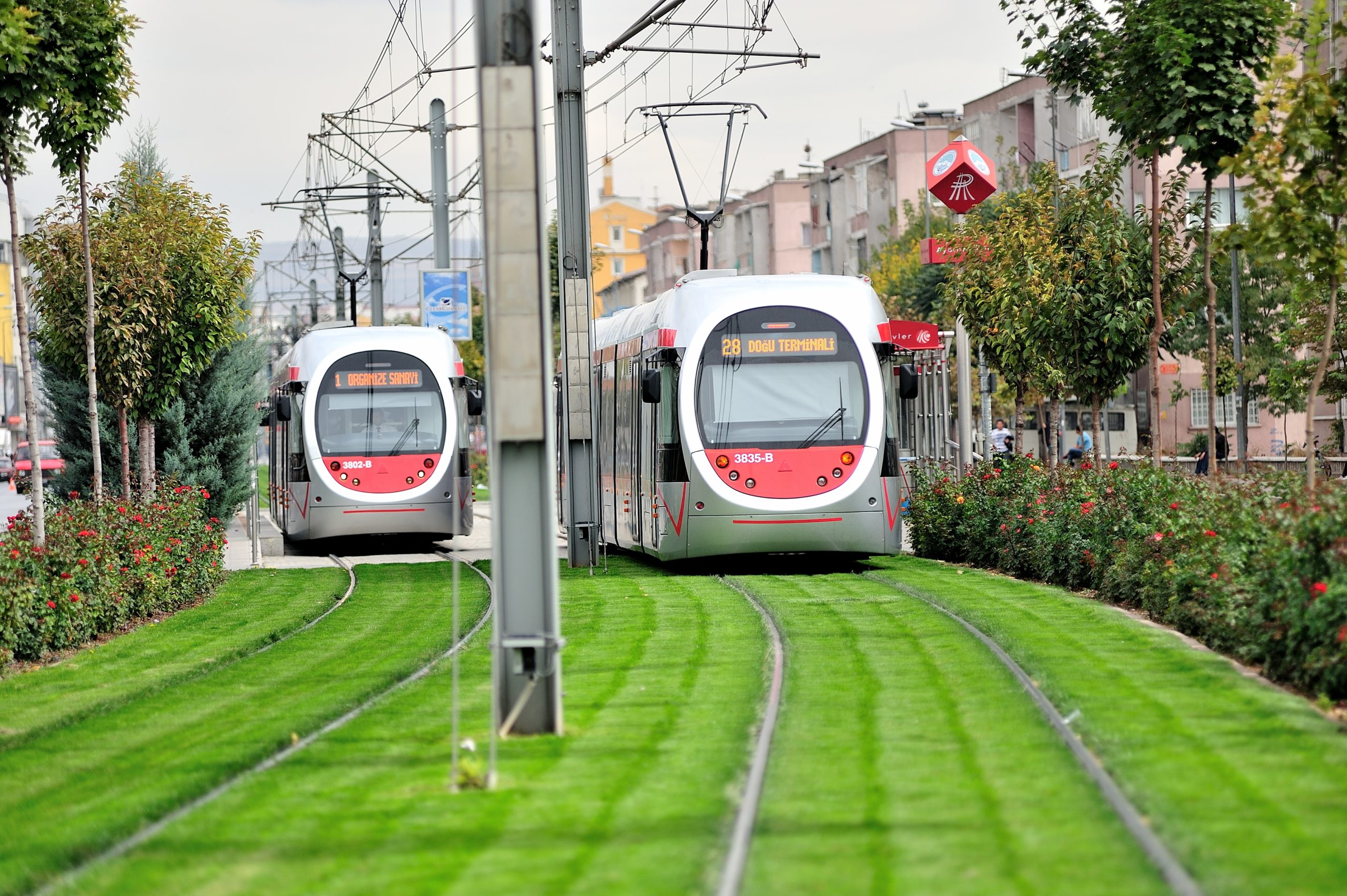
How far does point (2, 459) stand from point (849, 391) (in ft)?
253

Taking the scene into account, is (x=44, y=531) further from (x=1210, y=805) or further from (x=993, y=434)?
(x=993, y=434)

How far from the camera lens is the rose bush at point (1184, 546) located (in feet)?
35.3

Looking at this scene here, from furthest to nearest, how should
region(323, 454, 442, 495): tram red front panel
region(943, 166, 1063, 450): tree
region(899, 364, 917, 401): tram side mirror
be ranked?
region(323, 454, 442, 495): tram red front panel
region(943, 166, 1063, 450): tree
region(899, 364, 917, 401): tram side mirror

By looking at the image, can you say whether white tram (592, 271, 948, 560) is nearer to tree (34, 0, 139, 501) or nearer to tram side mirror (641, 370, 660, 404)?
tram side mirror (641, 370, 660, 404)

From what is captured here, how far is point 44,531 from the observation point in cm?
1662

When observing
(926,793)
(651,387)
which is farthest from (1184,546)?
(926,793)

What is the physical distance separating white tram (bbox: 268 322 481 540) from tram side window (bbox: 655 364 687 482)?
676cm

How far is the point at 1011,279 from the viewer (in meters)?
23.8

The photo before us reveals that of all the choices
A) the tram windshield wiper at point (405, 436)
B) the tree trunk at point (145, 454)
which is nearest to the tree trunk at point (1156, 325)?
the tram windshield wiper at point (405, 436)

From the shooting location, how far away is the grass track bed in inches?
320

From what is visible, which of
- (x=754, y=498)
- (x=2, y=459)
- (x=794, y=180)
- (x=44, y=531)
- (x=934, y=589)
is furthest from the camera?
(x=794, y=180)

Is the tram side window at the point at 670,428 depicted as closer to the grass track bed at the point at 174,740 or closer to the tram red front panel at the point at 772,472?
the tram red front panel at the point at 772,472

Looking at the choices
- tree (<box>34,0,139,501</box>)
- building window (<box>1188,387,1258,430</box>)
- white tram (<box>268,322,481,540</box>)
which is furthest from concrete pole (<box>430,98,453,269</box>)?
building window (<box>1188,387,1258,430</box>)

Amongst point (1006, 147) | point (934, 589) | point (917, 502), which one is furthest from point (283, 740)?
point (1006, 147)
